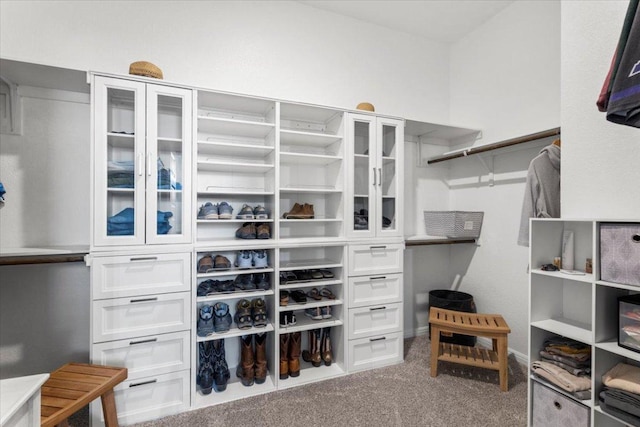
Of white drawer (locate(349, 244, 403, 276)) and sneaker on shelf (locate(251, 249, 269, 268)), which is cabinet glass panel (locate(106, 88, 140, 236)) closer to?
Result: sneaker on shelf (locate(251, 249, 269, 268))

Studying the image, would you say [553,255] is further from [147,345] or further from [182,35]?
[182,35]

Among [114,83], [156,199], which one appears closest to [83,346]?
[156,199]

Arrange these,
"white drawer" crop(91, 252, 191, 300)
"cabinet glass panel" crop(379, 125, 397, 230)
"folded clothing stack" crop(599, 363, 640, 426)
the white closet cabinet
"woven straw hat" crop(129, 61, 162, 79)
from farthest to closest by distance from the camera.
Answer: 1. "cabinet glass panel" crop(379, 125, 397, 230)
2. "woven straw hat" crop(129, 61, 162, 79)
3. "white drawer" crop(91, 252, 191, 300)
4. the white closet cabinet
5. "folded clothing stack" crop(599, 363, 640, 426)

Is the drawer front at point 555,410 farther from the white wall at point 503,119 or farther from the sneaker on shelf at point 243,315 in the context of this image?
the sneaker on shelf at point 243,315

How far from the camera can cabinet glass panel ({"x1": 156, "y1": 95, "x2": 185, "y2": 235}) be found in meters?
1.82

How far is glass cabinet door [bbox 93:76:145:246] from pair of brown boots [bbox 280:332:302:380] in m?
1.16

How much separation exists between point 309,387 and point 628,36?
2.36 meters

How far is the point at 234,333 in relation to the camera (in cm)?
194

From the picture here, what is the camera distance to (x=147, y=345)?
174 centimetres

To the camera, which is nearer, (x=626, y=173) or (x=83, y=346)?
(x=626, y=173)

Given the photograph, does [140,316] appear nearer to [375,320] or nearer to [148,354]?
[148,354]

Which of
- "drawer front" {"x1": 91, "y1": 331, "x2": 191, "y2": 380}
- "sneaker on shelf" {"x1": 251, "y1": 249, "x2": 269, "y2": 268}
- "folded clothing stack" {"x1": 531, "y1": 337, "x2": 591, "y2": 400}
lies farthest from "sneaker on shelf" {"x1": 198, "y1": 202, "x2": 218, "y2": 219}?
"folded clothing stack" {"x1": 531, "y1": 337, "x2": 591, "y2": 400}

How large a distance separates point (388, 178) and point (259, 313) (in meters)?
1.41

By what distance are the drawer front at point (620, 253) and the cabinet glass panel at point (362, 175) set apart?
1331mm
